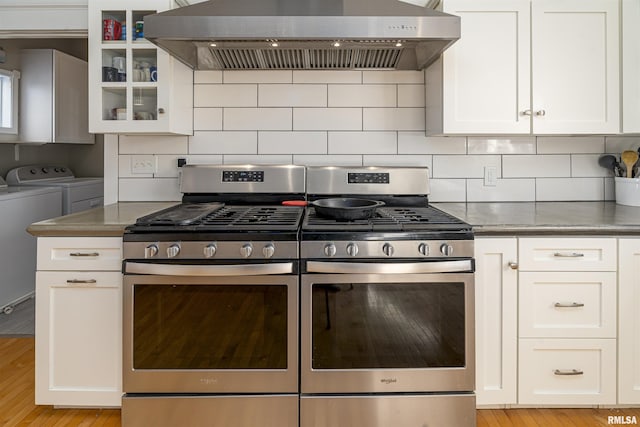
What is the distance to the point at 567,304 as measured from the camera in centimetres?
183

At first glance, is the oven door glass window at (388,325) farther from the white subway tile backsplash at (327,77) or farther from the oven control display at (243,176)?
the white subway tile backsplash at (327,77)

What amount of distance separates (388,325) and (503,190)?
123 centimetres

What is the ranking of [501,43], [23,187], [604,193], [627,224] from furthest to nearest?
1. [23,187]
2. [604,193]
3. [501,43]
4. [627,224]

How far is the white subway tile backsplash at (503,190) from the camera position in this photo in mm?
2510

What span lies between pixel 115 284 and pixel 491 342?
1.51m

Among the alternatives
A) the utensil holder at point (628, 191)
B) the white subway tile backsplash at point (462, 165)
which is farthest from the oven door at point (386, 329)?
the utensil holder at point (628, 191)

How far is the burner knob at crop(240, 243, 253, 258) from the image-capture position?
1.68 metres

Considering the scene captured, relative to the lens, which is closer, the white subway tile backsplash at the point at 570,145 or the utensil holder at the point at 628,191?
the utensil holder at the point at 628,191

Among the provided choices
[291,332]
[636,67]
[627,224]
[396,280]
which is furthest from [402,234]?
[636,67]

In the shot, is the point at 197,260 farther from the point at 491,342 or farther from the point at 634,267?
the point at 634,267

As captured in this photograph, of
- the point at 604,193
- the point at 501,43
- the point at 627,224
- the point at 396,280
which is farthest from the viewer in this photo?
the point at 604,193

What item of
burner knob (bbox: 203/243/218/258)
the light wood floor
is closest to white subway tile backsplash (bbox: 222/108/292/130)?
burner knob (bbox: 203/243/218/258)

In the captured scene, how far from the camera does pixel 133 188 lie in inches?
99.4

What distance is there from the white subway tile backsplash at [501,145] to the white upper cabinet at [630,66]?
1.45 feet
